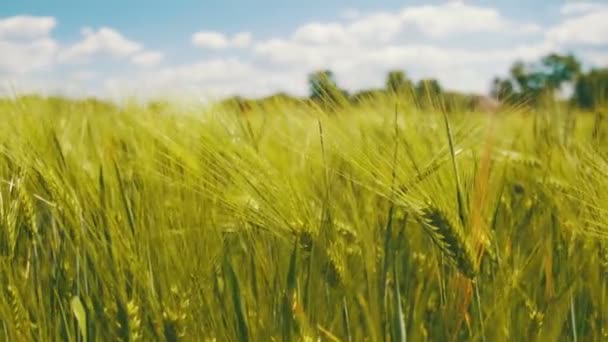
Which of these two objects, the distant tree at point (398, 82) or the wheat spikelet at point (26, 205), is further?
the distant tree at point (398, 82)

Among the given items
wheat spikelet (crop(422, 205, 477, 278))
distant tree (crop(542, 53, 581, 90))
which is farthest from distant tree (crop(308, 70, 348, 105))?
distant tree (crop(542, 53, 581, 90))

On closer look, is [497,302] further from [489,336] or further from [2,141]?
[2,141]

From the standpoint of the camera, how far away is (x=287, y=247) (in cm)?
93

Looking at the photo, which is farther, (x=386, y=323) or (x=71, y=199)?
(x=71, y=199)

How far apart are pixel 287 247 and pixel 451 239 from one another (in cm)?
23

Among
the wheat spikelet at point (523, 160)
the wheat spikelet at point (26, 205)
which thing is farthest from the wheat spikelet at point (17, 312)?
the wheat spikelet at point (523, 160)

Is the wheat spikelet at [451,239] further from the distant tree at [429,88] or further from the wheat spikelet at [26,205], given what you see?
the wheat spikelet at [26,205]

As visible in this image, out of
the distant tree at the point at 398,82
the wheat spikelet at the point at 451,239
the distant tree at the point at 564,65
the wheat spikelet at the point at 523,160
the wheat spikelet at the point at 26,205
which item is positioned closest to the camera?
the wheat spikelet at the point at 451,239

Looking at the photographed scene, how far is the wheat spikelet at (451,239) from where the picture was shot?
775mm

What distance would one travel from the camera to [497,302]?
2.90 ft

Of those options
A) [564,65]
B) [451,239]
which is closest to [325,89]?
[451,239]

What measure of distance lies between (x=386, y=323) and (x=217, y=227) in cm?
25

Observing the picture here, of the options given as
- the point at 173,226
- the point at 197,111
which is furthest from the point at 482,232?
the point at 197,111

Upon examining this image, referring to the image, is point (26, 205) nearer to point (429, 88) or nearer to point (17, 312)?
point (17, 312)
